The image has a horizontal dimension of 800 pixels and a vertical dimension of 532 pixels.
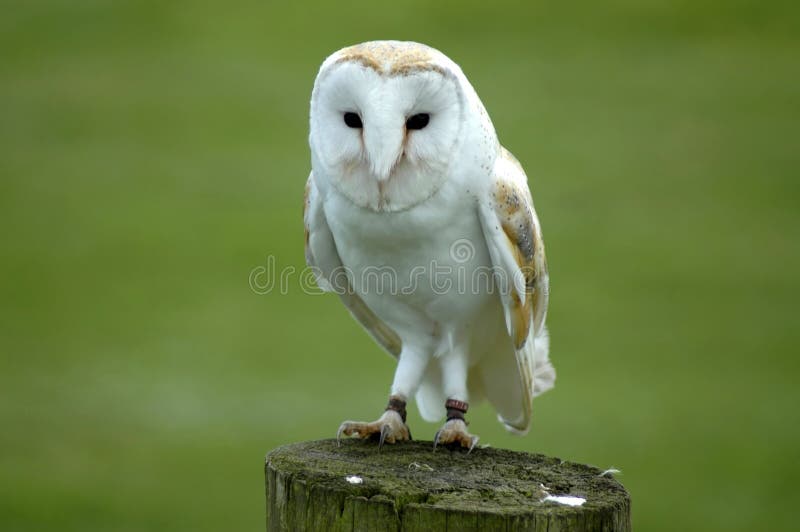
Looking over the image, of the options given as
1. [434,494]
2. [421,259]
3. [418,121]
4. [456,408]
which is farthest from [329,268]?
[434,494]

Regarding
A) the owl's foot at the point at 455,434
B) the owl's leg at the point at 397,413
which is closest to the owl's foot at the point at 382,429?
the owl's leg at the point at 397,413

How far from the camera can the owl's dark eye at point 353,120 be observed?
301 cm

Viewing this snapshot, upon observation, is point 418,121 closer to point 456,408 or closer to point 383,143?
point 383,143

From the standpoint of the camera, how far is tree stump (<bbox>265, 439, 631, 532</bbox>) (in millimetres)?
2496

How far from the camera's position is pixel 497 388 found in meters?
3.74

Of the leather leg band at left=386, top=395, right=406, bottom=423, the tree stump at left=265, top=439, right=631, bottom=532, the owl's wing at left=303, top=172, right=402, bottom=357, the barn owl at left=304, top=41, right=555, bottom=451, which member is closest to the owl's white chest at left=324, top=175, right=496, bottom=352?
the barn owl at left=304, top=41, right=555, bottom=451

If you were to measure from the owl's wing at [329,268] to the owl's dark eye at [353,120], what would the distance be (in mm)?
334

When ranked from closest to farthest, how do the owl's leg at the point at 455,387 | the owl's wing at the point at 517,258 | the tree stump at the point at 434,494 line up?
the tree stump at the point at 434,494
the owl's wing at the point at 517,258
the owl's leg at the point at 455,387

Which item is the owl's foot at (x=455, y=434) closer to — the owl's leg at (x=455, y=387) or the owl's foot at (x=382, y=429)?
the owl's leg at (x=455, y=387)

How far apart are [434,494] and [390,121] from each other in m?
0.90

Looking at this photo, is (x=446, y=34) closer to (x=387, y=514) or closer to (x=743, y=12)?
(x=743, y=12)

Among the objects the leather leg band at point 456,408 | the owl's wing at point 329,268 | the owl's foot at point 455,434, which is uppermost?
the owl's wing at point 329,268

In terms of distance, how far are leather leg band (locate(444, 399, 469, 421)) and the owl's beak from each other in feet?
2.72

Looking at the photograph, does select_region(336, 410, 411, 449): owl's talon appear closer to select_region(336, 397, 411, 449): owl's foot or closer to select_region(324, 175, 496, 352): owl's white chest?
select_region(336, 397, 411, 449): owl's foot
